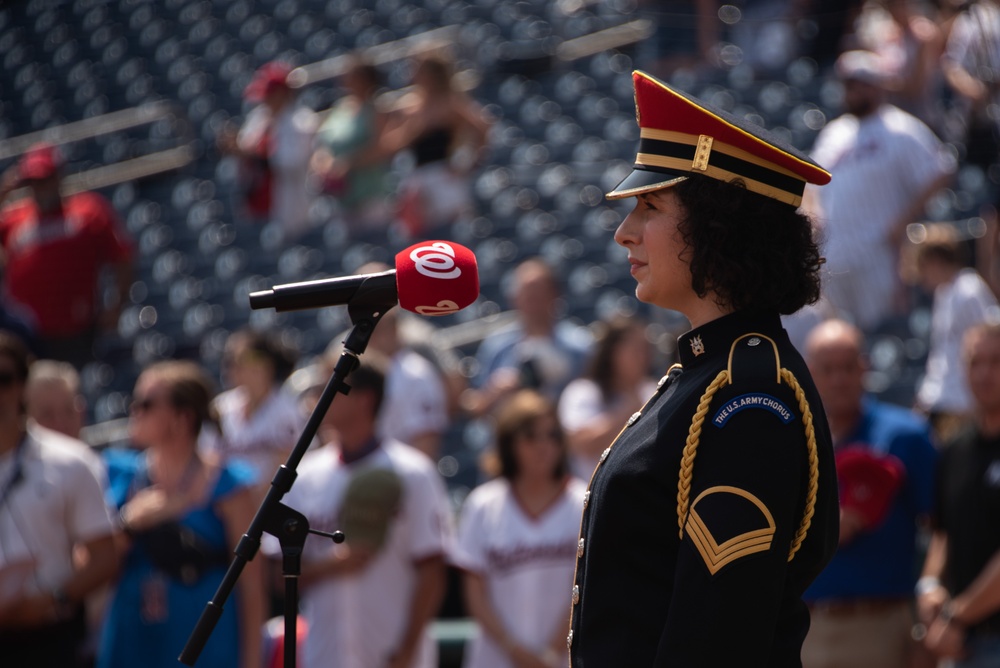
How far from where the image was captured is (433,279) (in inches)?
101

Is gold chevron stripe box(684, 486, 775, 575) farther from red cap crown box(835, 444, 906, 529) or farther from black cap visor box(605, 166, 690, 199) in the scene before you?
red cap crown box(835, 444, 906, 529)

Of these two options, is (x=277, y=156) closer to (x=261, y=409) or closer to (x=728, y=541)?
(x=261, y=409)

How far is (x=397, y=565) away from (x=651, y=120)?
2974 mm

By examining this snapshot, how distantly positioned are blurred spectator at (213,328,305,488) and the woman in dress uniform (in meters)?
4.10

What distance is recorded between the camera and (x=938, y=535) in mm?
4895

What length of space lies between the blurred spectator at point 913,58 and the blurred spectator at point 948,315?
1.61m

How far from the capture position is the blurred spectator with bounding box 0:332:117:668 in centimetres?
484

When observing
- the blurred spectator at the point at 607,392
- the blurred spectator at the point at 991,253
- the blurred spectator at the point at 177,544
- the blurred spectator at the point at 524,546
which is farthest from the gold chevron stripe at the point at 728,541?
the blurred spectator at the point at 991,253

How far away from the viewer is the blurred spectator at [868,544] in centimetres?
473

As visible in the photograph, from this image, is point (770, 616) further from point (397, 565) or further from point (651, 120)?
point (397, 565)

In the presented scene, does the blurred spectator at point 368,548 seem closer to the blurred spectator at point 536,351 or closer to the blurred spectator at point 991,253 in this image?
the blurred spectator at point 536,351

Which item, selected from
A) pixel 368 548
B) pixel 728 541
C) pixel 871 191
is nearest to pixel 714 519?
pixel 728 541

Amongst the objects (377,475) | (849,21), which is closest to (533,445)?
(377,475)

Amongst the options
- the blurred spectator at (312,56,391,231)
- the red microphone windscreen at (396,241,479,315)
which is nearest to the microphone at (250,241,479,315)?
the red microphone windscreen at (396,241,479,315)
